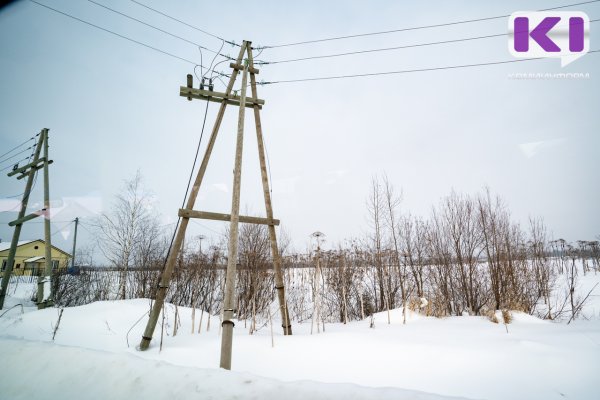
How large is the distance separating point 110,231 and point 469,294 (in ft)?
74.9

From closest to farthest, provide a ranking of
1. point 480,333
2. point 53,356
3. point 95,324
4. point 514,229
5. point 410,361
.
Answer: point 53,356, point 410,361, point 480,333, point 95,324, point 514,229

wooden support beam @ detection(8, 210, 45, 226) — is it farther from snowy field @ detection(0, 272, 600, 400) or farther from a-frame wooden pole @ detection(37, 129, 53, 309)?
snowy field @ detection(0, 272, 600, 400)

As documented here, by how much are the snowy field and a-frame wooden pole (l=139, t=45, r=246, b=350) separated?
0.46 meters

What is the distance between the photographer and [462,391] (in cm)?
352

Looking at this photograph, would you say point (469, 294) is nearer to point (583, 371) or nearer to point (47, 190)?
point (583, 371)

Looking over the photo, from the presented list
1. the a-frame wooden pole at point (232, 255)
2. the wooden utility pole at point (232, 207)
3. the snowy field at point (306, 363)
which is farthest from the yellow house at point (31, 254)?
the a-frame wooden pole at point (232, 255)

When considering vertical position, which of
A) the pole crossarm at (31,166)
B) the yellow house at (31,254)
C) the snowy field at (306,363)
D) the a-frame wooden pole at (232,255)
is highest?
the pole crossarm at (31,166)

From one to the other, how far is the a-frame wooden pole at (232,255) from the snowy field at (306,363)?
37.6 inches

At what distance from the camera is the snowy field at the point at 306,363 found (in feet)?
7.72

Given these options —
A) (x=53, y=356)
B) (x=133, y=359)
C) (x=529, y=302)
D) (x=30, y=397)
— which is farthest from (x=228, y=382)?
(x=529, y=302)

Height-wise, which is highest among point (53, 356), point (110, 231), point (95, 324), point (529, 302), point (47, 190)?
point (47, 190)

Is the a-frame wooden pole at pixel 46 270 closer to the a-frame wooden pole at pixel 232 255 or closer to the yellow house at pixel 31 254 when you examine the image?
the a-frame wooden pole at pixel 232 255

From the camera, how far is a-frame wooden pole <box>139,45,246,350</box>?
15.9 ft

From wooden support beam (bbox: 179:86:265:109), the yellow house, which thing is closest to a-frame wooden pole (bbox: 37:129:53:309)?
wooden support beam (bbox: 179:86:265:109)
